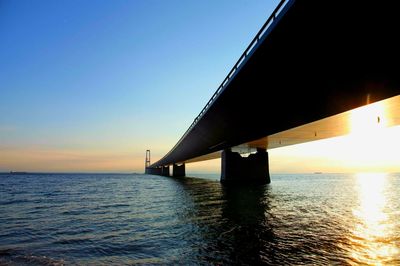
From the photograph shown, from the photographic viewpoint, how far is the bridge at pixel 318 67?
1252 cm

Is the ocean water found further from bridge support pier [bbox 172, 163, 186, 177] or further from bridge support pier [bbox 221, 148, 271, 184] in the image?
bridge support pier [bbox 172, 163, 186, 177]

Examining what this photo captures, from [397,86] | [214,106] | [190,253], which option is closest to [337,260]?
[190,253]

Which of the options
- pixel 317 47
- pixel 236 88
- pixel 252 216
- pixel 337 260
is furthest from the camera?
pixel 236 88

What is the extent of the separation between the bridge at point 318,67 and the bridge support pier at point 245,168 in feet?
79.8

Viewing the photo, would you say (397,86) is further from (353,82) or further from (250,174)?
(250,174)

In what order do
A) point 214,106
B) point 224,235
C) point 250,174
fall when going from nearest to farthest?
point 224,235 < point 214,106 < point 250,174

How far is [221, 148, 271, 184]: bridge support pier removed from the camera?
5538 cm

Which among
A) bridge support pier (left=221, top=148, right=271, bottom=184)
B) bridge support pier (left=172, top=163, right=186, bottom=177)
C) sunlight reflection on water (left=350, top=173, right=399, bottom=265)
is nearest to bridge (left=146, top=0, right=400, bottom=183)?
sunlight reflection on water (left=350, top=173, right=399, bottom=265)

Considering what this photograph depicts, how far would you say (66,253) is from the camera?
10.2 meters

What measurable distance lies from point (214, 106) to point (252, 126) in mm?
4923

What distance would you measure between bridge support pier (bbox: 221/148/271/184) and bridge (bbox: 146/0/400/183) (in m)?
24.3

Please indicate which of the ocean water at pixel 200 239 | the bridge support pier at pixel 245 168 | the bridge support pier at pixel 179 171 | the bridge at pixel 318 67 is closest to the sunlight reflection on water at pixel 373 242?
the ocean water at pixel 200 239

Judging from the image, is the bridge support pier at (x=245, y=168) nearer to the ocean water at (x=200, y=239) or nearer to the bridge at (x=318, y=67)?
the bridge at (x=318, y=67)

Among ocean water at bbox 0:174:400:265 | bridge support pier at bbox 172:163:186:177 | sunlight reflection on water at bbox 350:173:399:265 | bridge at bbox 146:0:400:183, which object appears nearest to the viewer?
ocean water at bbox 0:174:400:265
